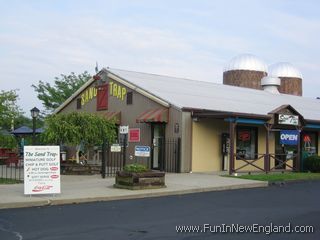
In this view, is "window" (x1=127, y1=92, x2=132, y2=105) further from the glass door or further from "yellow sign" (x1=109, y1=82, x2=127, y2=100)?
the glass door

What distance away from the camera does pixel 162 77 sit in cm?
3253

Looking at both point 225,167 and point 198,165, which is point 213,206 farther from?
point 225,167

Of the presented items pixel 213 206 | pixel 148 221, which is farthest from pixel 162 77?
pixel 148 221

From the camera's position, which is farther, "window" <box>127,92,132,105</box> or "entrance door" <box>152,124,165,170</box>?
"window" <box>127,92,132,105</box>

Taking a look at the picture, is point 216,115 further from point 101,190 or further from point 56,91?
point 56,91

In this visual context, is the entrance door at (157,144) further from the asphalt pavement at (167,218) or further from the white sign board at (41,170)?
the white sign board at (41,170)

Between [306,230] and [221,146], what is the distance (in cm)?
1645

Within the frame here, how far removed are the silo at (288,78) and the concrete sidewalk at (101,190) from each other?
31344 millimetres

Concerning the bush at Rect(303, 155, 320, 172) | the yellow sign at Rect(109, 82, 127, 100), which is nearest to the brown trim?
the bush at Rect(303, 155, 320, 172)

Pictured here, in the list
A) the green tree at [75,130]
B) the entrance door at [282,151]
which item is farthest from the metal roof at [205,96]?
the green tree at [75,130]

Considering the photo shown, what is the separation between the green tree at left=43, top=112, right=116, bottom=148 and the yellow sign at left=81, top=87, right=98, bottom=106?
21.1ft

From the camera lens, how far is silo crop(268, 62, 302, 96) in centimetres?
5062

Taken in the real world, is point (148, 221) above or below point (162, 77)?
below

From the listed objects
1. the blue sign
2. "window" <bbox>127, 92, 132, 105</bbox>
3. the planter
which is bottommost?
the planter
